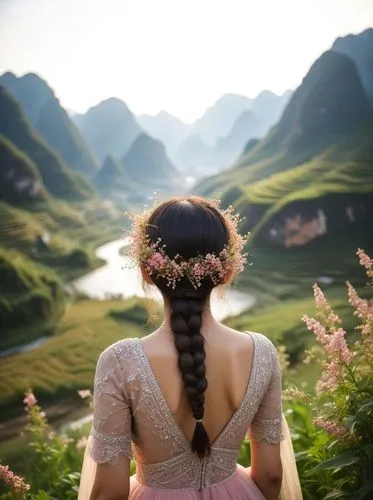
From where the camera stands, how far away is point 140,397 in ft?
4.02

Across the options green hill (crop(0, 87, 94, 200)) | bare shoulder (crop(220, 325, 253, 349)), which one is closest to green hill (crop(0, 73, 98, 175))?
green hill (crop(0, 87, 94, 200))

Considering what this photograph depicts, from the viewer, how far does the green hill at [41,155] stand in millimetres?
8703

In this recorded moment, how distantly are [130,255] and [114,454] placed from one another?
56cm

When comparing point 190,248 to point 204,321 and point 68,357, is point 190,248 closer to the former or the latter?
point 204,321

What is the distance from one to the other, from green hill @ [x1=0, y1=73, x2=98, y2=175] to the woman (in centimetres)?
636

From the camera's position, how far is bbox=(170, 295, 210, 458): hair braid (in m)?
1.20

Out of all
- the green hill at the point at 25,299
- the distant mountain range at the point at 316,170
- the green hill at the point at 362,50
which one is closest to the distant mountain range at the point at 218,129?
the distant mountain range at the point at 316,170

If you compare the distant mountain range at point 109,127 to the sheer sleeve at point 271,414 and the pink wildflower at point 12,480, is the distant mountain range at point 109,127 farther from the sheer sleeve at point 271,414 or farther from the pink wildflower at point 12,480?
the sheer sleeve at point 271,414

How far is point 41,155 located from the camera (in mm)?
9516

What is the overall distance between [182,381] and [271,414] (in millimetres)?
359

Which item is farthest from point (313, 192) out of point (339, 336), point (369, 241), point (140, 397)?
point (140, 397)

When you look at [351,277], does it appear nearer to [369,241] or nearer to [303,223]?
[369,241]

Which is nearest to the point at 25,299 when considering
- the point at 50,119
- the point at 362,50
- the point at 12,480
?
the point at 50,119

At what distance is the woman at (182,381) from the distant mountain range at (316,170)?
4.95 metres
